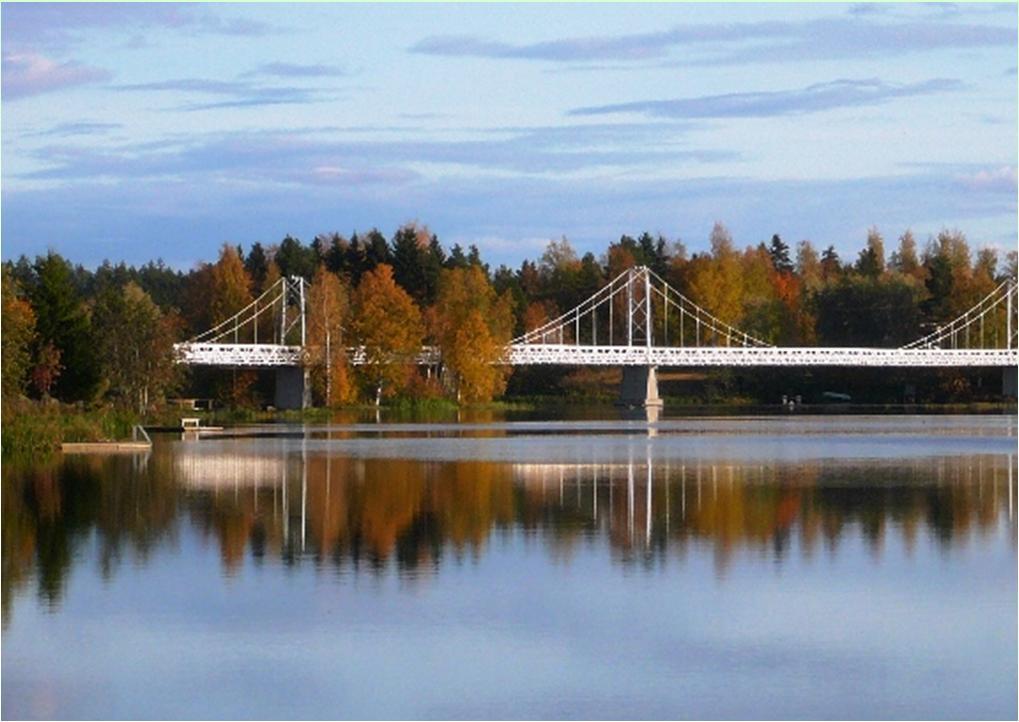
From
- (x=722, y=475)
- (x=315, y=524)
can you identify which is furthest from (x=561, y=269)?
(x=315, y=524)

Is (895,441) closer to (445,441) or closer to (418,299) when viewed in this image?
(445,441)

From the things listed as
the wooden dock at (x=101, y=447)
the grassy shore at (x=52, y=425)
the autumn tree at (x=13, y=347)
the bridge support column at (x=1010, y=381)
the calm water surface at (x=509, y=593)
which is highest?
the autumn tree at (x=13, y=347)

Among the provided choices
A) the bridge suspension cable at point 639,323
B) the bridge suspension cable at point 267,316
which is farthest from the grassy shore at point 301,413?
the bridge suspension cable at point 267,316

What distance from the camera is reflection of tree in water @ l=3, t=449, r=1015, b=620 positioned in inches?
852

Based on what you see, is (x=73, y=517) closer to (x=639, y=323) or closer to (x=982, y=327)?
(x=639, y=323)

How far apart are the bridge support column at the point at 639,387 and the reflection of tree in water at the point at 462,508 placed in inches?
2172

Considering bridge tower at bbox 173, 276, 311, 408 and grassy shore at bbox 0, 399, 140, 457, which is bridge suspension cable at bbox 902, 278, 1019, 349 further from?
grassy shore at bbox 0, 399, 140, 457

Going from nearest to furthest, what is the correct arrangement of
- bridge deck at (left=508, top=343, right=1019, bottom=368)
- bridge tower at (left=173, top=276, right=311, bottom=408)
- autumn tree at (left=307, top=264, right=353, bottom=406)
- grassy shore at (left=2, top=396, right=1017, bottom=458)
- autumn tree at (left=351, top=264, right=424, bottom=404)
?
1. grassy shore at (left=2, top=396, right=1017, bottom=458)
2. bridge tower at (left=173, top=276, right=311, bottom=408)
3. autumn tree at (left=307, top=264, right=353, bottom=406)
4. autumn tree at (left=351, top=264, right=424, bottom=404)
5. bridge deck at (left=508, top=343, right=1019, bottom=368)

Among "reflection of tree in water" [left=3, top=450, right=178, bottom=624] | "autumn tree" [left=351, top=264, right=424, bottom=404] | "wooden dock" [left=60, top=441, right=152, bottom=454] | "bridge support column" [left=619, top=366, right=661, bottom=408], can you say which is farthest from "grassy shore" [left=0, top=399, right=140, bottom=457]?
"bridge support column" [left=619, top=366, right=661, bottom=408]

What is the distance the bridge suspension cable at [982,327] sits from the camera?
343 feet

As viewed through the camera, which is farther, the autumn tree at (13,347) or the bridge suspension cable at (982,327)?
the bridge suspension cable at (982,327)

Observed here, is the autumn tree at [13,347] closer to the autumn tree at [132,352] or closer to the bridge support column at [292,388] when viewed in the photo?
the autumn tree at [132,352]

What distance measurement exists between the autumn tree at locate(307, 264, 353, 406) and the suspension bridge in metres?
0.47

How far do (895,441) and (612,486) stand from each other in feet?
59.4
